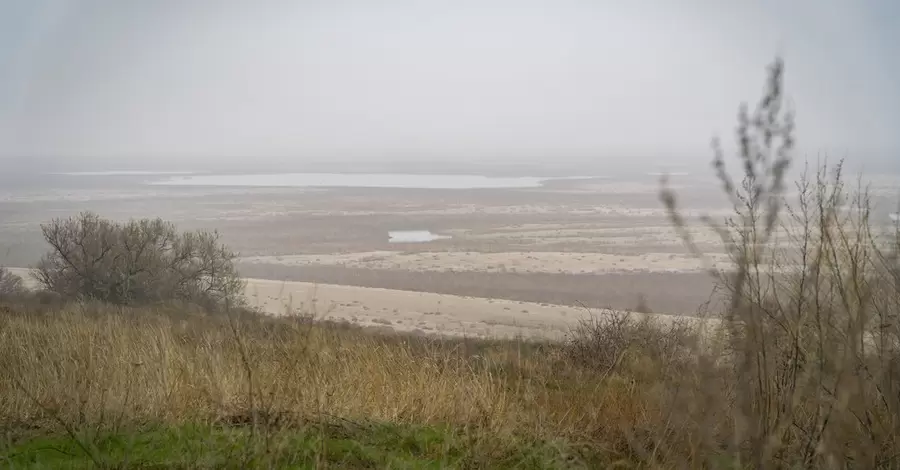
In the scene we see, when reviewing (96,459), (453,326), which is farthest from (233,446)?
(453,326)

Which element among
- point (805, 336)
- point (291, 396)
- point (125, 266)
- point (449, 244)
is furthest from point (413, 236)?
point (805, 336)

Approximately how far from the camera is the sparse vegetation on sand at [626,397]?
2504mm

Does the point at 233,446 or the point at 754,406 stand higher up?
the point at 754,406

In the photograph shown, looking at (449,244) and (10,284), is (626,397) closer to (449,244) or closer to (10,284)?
(10,284)

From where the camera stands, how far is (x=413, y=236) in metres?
34.7

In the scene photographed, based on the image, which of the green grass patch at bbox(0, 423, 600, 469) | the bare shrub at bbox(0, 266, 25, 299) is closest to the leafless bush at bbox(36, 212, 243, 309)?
the bare shrub at bbox(0, 266, 25, 299)

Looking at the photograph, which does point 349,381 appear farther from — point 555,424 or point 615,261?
point 615,261

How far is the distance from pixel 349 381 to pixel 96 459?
6.64ft

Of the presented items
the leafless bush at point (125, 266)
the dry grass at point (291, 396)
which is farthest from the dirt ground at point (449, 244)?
the dry grass at point (291, 396)

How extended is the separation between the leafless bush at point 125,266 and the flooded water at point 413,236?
33.0ft

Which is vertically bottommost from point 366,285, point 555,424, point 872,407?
point 366,285

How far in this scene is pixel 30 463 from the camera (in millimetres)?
3527

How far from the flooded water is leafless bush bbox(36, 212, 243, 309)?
33.0 feet

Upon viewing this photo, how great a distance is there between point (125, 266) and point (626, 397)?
70.3 feet
